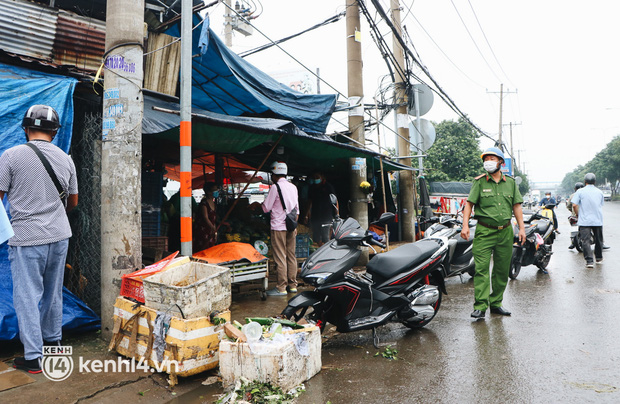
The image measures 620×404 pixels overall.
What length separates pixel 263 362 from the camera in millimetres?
3061

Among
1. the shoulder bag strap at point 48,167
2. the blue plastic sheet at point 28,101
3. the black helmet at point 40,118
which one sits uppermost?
the blue plastic sheet at point 28,101

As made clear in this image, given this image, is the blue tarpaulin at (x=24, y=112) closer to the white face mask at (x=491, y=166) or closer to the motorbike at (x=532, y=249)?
the white face mask at (x=491, y=166)

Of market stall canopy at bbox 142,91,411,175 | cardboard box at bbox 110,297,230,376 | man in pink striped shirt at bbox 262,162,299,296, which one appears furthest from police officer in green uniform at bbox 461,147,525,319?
cardboard box at bbox 110,297,230,376

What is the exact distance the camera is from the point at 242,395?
2.97 metres

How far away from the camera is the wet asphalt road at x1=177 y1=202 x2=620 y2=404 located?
311 cm

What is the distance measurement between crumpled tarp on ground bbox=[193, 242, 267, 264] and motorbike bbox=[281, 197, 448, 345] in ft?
5.48

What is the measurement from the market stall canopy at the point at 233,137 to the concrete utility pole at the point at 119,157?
516mm

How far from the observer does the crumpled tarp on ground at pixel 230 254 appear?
5652mm

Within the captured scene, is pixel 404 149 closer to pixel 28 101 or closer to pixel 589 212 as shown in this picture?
pixel 589 212

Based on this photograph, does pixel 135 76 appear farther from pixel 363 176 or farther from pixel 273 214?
pixel 363 176

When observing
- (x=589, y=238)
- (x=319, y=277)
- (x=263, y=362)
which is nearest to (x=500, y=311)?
(x=319, y=277)

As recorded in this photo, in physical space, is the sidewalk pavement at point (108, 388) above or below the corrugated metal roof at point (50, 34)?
below

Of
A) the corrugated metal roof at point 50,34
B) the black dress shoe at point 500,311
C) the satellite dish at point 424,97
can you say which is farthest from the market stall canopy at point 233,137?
the satellite dish at point 424,97

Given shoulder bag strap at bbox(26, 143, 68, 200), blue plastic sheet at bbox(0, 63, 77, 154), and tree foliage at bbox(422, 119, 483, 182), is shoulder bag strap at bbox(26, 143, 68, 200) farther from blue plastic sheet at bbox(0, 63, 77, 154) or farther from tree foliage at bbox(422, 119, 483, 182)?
tree foliage at bbox(422, 119, 483, 182)
